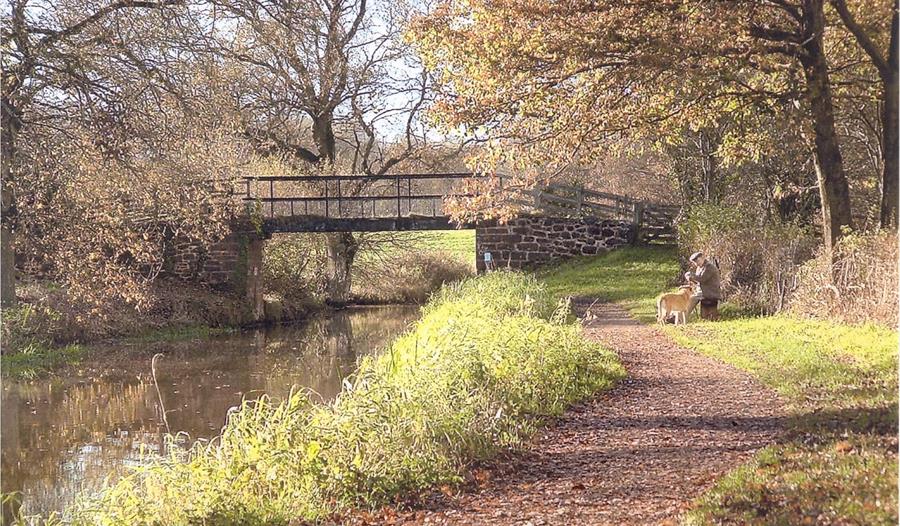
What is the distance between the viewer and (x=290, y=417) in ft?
21.1

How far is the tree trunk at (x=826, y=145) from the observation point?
12.8 meters

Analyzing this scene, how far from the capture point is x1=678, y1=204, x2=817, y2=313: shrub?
13.8m

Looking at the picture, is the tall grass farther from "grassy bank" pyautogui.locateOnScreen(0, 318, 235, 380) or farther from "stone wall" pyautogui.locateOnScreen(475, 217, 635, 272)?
"stone wall" pyautogui.locateOnScreen(475, 217, 635, 272)

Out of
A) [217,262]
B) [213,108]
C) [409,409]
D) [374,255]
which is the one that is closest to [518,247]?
[374,255]

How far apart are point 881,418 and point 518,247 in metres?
21.3

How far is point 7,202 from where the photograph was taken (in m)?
13.6

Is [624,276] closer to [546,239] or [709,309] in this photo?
[546,239]

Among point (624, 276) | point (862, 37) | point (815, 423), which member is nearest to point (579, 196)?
point (624, 276)

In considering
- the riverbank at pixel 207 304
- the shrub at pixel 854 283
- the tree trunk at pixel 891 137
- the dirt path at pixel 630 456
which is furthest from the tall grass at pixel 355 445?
the riverbank at pixel 207 304

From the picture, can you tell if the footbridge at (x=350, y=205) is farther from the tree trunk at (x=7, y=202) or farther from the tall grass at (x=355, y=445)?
the tall grass at (x=355, y=445)

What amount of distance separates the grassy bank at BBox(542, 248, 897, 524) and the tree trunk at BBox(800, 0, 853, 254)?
1.92 meters

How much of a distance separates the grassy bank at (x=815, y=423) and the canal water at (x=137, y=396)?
13.9 feet

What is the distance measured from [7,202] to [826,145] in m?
12.6

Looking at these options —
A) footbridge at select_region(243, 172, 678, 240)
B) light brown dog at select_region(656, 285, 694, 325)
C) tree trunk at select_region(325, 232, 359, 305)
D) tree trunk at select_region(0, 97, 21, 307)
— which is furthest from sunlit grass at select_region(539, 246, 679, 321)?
tree trunk at select_region(0, 97, 21, 307)
